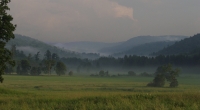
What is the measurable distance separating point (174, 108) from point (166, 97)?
307 cm

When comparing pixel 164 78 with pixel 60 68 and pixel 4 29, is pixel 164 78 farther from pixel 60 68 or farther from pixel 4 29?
pixel 60 68

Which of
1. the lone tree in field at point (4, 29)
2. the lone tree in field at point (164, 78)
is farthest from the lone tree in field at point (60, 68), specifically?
the lone tree in field at point (4, 29)

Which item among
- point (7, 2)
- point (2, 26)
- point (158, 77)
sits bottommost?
point (158, 77)

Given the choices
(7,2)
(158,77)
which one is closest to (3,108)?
(7,2)

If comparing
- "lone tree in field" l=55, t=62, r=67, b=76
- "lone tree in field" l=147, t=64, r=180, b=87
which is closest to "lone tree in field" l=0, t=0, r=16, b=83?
"lone tree in field" l=147, t=64, r=180, b=87

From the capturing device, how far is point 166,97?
17.5 metres

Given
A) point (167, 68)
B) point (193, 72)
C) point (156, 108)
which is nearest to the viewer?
point (156, 108)

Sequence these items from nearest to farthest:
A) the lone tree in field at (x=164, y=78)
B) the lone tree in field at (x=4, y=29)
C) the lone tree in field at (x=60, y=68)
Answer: the lone tree in field at (x=4, y=29) → the lone tree in field at (x=164, y=78) → the lone tree in field at (x=60, y=68)

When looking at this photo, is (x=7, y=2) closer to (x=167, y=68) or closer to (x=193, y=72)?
(x=167, y=68)

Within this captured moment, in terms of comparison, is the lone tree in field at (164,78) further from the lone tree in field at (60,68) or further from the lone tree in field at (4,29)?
the lone tree in field at (60,68)

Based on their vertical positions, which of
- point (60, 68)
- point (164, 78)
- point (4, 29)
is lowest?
point (164, 78)

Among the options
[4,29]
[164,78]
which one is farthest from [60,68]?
[4,29]

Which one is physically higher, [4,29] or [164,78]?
[4,29]

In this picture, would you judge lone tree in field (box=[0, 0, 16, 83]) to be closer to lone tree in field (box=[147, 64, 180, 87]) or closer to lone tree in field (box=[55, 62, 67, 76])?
lone tree in field (box=[147, 64, 180, 87])
